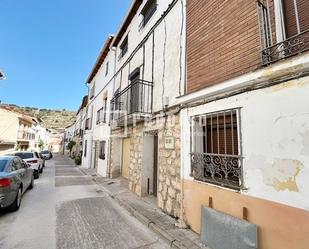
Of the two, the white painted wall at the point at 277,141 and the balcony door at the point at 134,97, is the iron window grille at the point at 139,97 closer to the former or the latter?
the balcony door at the point at 134,97

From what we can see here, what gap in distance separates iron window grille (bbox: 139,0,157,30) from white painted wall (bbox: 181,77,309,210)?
21.5ft

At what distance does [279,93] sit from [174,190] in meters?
3.46

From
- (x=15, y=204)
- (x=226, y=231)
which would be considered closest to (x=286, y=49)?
(x=226, y=231)

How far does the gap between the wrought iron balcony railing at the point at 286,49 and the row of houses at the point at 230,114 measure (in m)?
0.01

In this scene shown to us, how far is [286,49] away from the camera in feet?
9.88

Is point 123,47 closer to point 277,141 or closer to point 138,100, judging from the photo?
point 138,100

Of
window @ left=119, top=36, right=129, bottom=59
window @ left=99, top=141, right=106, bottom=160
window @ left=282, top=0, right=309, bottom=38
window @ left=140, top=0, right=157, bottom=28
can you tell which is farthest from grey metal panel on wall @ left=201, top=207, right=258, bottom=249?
window @ left=99, top=141, right=106, bottom=160

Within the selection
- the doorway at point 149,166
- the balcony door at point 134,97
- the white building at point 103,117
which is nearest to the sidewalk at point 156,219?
the doorway at point 149,166

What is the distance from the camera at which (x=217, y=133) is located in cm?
440

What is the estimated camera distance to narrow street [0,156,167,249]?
13.1 feet

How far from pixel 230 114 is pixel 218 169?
3.65ft

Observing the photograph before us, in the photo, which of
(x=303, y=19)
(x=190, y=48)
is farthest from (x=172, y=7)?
(x=303, y=19)

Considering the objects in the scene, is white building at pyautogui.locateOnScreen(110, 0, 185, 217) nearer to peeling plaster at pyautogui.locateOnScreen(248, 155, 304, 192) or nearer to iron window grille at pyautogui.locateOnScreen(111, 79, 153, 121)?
iron window grille at pyautogui.locateOnScreen(111, 79, 153, 121)

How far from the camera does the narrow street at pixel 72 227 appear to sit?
13.1ft
